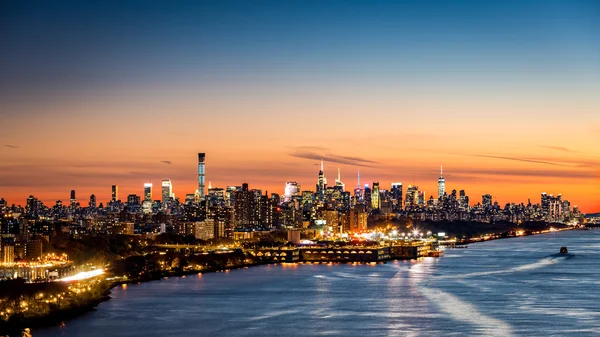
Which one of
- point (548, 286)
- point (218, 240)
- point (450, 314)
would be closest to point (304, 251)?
point (218, 240)

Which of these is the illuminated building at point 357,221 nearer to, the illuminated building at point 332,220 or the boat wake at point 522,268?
the illuminated building at point 332,220

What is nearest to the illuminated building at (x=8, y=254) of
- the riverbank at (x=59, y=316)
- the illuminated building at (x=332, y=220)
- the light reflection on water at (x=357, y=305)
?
the riverbank at (x=59, y=316)

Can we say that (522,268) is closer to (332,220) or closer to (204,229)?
(204,229)

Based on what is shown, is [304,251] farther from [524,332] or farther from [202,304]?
[524,332]

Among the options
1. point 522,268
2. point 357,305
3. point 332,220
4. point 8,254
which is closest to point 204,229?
point 332,220

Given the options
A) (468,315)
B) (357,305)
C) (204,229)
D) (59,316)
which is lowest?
(468,315)

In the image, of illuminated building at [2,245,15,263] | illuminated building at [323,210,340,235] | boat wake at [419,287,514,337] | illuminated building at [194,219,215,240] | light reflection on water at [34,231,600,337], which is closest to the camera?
boat wake at [419,287,514,337]

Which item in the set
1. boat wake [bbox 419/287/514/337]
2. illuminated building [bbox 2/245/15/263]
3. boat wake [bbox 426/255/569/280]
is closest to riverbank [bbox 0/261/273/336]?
Answer: illuminated building [bbox 2/245/15/263]

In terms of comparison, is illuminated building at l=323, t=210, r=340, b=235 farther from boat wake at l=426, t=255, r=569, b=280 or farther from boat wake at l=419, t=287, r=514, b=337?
boat wake at l=419, t=287, r=514, b=337
